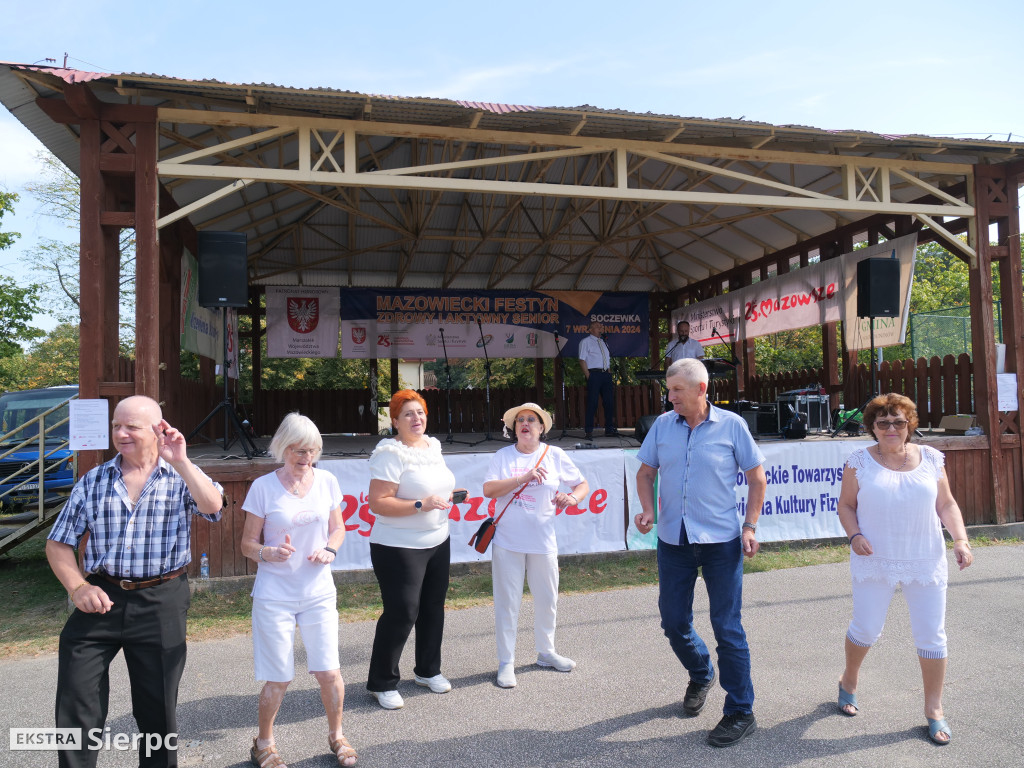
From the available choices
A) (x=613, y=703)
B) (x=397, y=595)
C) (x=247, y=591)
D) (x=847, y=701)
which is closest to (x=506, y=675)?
(x=613, y=703)

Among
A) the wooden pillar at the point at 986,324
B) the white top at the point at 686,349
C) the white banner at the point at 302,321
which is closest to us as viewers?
the wooden pillar at the point at 986,324

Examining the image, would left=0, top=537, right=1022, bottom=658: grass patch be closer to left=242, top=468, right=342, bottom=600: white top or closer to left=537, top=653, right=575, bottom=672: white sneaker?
left=537, top=653, right=575, bottom=672: white sneaker

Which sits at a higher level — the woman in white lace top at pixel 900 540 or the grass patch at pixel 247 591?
the woman in white lace top at pixel 900 540

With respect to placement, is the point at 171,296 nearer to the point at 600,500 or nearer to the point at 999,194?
the point at 600,500

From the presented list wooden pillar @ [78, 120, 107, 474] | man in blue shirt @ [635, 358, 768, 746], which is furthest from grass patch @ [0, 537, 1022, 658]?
man in blue shirt @ [635, 358, 768, 746]

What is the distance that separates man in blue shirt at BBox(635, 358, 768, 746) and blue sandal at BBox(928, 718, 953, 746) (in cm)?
76

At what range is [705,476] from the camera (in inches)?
134

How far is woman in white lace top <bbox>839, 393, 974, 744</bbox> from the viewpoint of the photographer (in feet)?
10.9

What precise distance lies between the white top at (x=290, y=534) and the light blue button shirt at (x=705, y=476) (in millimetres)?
1643

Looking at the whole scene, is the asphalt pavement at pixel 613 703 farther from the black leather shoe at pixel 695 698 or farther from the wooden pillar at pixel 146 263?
the wooden pillar at pixel 146 263

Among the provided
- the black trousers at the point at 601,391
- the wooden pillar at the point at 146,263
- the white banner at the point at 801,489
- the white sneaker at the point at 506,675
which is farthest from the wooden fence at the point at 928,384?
the wooden pillar at the point at 146,263

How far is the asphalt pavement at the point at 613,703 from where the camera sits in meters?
3.16

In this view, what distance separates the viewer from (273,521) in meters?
3.04

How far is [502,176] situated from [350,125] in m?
4.57
